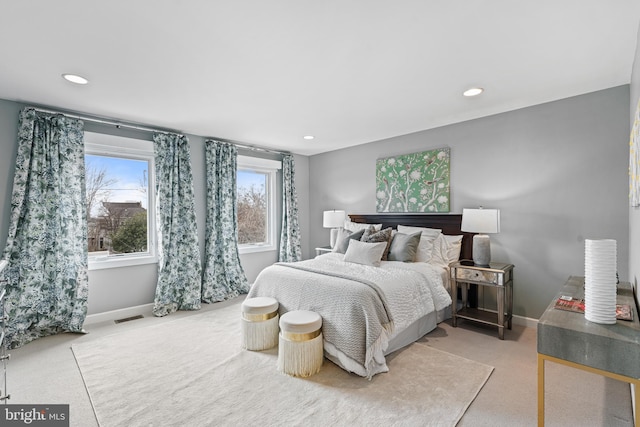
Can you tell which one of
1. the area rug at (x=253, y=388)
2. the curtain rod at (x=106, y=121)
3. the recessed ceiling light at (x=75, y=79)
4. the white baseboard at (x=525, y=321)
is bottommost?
the area rug at (x=253, y=388)

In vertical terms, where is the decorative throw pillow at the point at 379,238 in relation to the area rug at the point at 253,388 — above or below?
above

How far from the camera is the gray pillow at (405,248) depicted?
11.6 ft

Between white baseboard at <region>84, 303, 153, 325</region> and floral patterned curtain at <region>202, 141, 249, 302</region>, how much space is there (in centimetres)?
73

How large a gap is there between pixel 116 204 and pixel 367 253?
3276 millimetres

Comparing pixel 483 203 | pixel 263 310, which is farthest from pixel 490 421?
pixel 483 203

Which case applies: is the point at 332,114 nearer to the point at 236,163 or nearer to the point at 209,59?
the point at 209,59

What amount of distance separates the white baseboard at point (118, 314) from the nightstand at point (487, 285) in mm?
3835

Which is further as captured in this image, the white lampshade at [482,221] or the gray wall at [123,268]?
the white lampshade at [482,221]

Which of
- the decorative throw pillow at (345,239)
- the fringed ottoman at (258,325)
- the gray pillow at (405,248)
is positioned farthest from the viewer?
the decorative throw pillow at (345,239)

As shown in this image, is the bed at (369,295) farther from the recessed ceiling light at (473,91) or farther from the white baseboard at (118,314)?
the white baseboard at (118,314)

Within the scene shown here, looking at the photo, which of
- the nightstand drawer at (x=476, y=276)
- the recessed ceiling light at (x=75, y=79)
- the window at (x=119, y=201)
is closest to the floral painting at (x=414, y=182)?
the nightstand drawer at (x=476, y=276)

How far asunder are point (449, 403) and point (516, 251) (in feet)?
6.98

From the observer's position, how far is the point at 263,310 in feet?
9.18

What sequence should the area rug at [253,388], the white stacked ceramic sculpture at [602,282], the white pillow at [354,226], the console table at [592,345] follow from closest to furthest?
the console table at [592,345], the white stacked ceramic sculpture at [602,282], the area rug at [253,388], the white pillow at [354,226]
